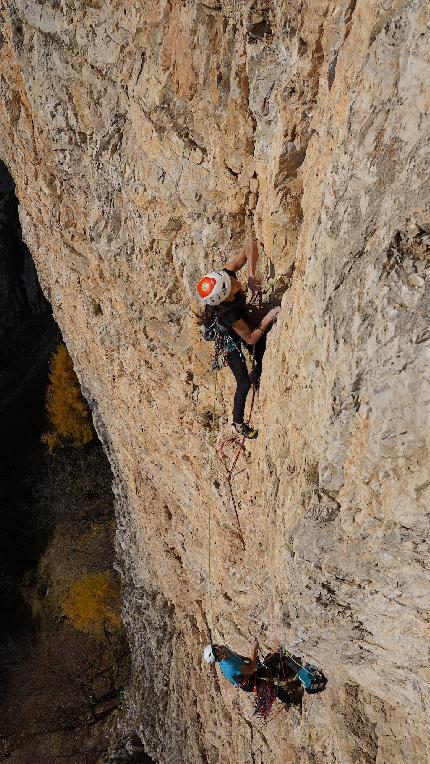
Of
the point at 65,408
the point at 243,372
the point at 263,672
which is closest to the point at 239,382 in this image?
the point at 243,372

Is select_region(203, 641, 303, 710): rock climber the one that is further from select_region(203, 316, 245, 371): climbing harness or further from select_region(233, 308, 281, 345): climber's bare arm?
select_region(233, 308, 281, 345): climber's bare arm

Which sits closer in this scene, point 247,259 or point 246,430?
point 247,259

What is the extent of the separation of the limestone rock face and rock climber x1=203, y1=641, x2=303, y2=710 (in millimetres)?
284

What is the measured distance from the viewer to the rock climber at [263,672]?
5820mm

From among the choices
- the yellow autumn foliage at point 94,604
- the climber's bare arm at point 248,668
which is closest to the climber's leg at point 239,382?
the climber's bare arm at point 248,668

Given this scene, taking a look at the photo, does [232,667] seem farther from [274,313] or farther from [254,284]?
[254,284]

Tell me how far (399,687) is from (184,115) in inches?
205

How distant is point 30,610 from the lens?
19.4 m

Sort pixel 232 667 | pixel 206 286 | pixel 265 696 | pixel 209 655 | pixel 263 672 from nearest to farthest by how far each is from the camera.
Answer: pixel 206 286 < pixel 263 672 < pixel 265 696 < pixel 232 667 < pixel 209 655

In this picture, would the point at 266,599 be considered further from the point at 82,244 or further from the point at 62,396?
the point at 62,396

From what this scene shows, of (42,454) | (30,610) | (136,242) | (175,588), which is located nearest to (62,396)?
(42,454)

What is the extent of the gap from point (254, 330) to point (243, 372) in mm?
449

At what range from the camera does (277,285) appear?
15.2ft

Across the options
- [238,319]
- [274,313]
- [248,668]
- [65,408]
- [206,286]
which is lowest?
[248,668]
